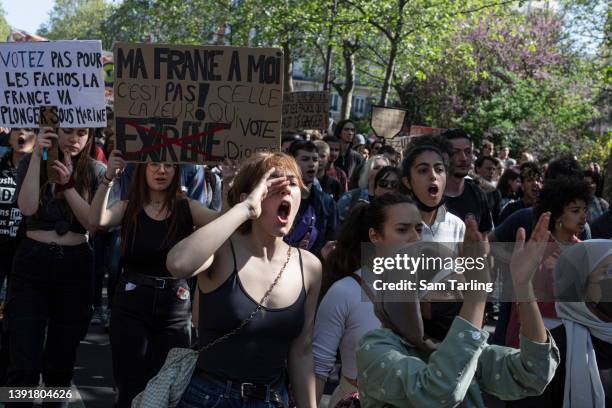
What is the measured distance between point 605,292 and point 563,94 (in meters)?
31.7

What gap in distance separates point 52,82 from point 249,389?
373 cm

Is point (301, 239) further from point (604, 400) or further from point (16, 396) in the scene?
point (604, 400)

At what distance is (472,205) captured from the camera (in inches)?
254

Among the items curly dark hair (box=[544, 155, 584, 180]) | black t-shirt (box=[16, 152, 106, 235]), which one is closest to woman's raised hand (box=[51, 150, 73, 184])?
black t-shirt (box=[16, 152, 106, 235])

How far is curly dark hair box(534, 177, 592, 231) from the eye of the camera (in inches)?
217

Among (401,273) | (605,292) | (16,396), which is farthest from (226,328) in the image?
(16,396)

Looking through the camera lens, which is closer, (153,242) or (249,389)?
(249,389)

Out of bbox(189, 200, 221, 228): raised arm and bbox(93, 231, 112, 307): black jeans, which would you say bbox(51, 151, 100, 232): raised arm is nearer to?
bbox(189, 200, 221, 228): raised arm

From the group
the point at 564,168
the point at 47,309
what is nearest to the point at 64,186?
the point at 47,309

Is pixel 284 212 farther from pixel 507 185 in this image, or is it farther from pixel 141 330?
pixel 507 185

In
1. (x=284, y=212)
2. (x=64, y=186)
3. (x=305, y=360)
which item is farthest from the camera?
(x=64, y=186)

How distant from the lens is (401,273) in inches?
114

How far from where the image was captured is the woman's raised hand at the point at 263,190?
136 inches

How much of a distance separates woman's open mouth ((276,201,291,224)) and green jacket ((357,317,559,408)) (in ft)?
2.72
